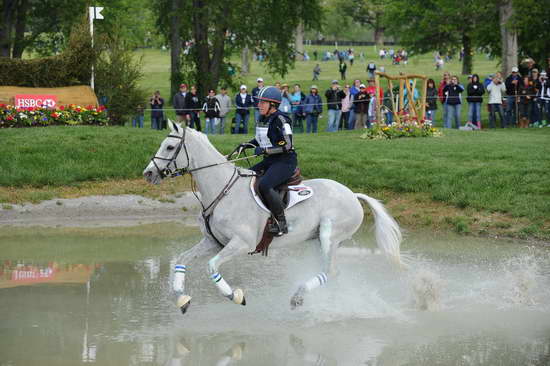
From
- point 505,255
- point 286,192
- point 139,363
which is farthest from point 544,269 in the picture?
point 139,363

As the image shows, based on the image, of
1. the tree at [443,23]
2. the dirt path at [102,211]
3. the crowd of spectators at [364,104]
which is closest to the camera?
the dirt path at [102,211]

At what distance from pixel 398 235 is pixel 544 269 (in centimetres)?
297

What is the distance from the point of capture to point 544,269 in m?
13.2

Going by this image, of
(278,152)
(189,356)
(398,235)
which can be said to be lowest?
(189,356)

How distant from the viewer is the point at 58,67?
2483cm

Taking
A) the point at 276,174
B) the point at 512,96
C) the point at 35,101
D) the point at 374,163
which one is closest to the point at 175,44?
the point at 35,101

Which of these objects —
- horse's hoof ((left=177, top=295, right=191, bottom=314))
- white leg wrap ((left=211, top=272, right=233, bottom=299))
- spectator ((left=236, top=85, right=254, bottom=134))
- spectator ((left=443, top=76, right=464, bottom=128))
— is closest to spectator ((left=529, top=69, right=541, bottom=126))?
spectator ((left=443, top=76, right=464, bottom=128))

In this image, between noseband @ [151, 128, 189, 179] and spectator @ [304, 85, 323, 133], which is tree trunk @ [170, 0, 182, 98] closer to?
spectator @ [304, 85, 323, 133]

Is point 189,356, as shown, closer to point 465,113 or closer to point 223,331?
point 223,331

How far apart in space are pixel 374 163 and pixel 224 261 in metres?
11.1

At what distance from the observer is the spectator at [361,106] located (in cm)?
2966

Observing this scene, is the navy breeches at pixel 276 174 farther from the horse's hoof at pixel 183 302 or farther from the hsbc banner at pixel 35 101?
the hsbc banner at pixel 35 101

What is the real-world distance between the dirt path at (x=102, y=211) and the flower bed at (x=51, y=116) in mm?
5961

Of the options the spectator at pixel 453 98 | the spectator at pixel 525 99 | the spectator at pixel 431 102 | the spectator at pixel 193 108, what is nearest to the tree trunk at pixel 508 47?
the spectator at pixel 431 102
